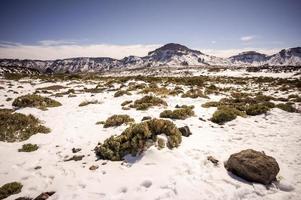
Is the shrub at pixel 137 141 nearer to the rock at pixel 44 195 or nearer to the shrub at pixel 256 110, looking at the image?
the rock at pixel 44 195

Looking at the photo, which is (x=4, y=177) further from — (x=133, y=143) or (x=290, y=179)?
(x=290, y=179)

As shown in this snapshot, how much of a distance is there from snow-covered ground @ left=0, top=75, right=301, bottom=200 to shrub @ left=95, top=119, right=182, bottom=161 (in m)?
0.32

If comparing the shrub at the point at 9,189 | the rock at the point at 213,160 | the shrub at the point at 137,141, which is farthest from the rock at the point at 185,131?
the shrub at the point at 9,189

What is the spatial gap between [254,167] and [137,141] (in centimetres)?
402

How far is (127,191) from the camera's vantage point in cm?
593

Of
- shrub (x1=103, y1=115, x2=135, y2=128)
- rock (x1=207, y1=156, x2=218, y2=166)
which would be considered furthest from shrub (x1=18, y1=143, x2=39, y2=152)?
rock (x1=207, y1=156, x2=218, y2=166)

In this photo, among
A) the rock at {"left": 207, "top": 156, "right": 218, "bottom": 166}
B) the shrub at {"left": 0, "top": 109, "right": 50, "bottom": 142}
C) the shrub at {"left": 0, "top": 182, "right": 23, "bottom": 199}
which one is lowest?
the shrub at {"left": 0, "top": 182, "right": 23, "bottom": 199}

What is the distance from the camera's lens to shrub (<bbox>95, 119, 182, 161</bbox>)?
7864 millimetres

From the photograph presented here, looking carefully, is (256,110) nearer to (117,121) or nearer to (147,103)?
(147,103)

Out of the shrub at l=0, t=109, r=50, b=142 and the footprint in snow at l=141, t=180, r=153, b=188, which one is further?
the shrub at l=0, t=109, r=50, b=142

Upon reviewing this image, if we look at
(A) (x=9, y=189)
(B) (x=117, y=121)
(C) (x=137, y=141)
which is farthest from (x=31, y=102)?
(C) (x=137, y=141)

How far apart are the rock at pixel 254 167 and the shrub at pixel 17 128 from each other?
30.1ft

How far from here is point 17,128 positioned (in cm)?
1071

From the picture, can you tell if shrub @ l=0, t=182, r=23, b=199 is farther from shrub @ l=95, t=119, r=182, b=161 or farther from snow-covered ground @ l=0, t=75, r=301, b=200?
shrub @ l=95, t=119, r=182, b=161
